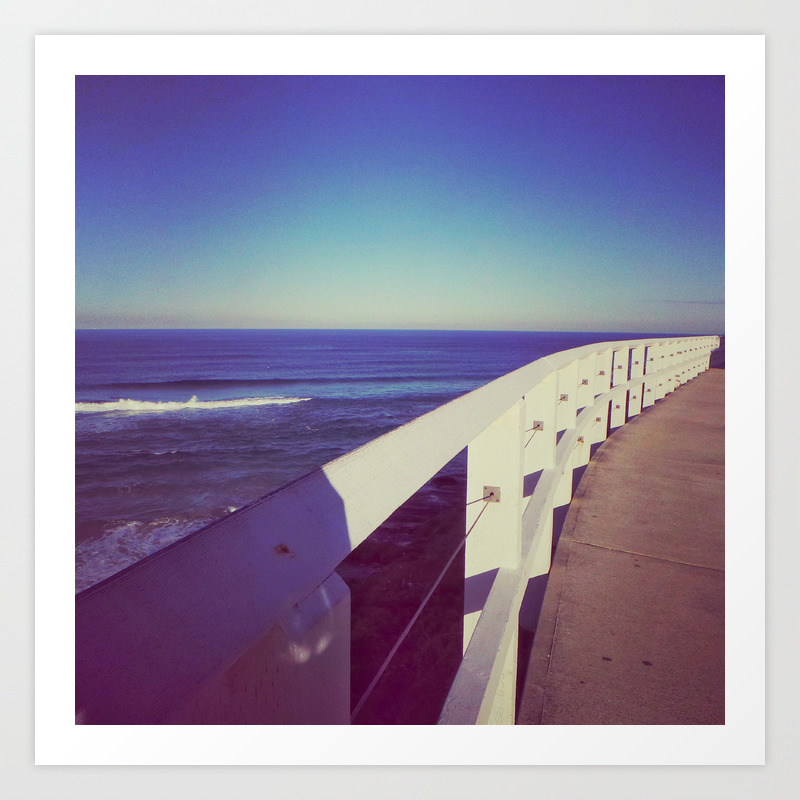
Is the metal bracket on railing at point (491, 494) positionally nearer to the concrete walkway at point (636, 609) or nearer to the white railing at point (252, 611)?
the white railing at point (252, 611)

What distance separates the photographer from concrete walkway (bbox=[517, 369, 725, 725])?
1.37 metres

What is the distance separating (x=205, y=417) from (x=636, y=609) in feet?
41.9

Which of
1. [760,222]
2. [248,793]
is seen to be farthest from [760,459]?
[248,793]

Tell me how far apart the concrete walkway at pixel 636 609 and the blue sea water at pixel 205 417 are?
1.36 meters

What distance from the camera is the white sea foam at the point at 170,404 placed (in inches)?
466

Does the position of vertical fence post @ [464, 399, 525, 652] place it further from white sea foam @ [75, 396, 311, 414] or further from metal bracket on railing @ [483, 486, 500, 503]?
white sea foam @ [75, 396, 311, 414]

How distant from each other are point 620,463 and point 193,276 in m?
15.5

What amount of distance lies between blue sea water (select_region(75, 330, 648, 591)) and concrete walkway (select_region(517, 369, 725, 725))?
136cm

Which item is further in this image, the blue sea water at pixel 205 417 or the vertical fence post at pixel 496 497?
the blue sea water at pixel 205 417

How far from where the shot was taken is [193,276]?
16.1m

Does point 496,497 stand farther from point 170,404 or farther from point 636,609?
point 170,404

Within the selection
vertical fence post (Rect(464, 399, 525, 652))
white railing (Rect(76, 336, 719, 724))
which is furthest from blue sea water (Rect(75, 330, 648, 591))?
white railing (Rect(76, 336, 719, 724))

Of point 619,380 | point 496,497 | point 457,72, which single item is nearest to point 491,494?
point 496,497

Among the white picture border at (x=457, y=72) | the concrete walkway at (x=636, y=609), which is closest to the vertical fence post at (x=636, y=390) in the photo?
the concrete walkway at (x=636, y=609)
